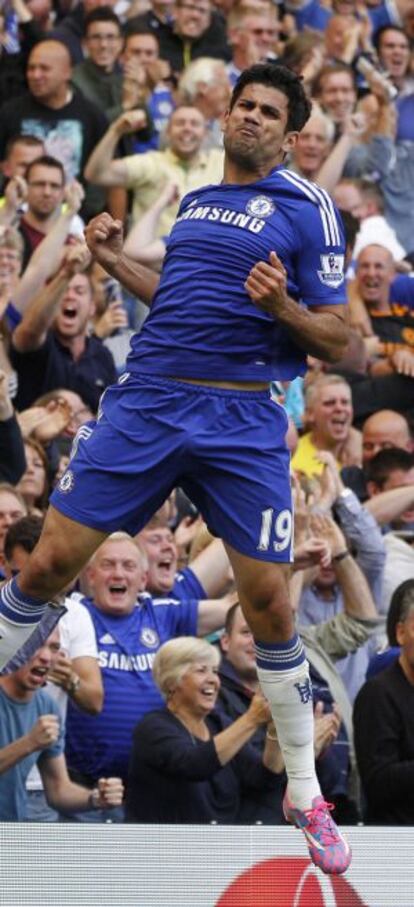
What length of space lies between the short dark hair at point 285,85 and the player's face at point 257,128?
0.07ft

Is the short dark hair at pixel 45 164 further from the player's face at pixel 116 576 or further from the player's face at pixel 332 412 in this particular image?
the player's face at pixel 116 576

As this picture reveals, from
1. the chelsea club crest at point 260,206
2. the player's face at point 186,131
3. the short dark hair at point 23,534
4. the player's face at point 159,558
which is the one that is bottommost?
the player's face at point 159,558

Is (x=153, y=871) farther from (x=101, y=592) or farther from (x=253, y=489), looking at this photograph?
(x=101, y=592)

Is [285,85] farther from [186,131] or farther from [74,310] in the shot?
[186,131]

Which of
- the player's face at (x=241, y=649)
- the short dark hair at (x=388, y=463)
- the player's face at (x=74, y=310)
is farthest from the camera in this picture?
the player's face at (x=74, y=310)

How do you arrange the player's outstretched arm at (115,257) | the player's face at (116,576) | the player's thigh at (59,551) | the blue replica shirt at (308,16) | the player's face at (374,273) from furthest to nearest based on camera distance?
1. the blue replica shirt at (308,16)
2. the player's face at (374,273)
3. the player's face at (116,576)
4. the player's outstretched arm at (115,257)
5. the player's thigh at (59,551)

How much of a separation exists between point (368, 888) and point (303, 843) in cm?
30

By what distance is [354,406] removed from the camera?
552 inches

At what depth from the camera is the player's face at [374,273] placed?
47.4 ft

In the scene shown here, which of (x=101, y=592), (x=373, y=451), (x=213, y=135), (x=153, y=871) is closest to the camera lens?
(x=153, y=871)

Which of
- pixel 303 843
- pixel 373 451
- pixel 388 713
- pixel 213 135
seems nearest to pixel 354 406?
pixel 373 451

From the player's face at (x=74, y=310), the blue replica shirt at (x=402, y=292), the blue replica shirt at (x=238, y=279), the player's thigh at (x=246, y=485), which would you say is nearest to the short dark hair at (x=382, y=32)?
the blue replica shirt at (x=402, y=292)

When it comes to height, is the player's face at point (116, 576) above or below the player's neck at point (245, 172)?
below

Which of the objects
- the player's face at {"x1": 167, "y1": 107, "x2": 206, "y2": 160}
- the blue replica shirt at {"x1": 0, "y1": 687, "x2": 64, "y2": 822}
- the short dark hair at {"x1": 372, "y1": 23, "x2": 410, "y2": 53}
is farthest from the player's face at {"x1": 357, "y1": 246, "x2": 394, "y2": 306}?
the blue replica shirt at {"x1": 0, "y1": 687, "x2": 64, "y2": 822}
